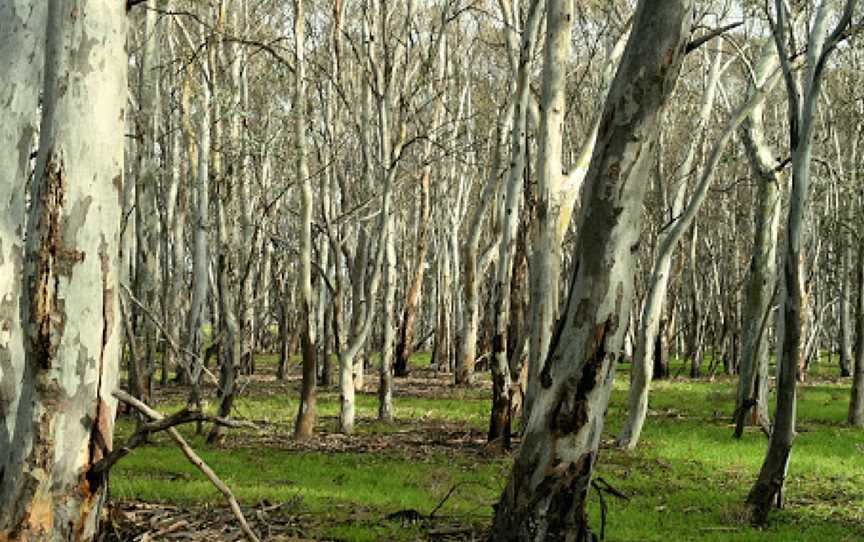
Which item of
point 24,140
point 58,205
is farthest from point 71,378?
point 24,140

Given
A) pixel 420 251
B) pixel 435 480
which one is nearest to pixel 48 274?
pixel 435 480

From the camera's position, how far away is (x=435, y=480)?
38.1ft

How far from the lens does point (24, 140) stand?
5949mm

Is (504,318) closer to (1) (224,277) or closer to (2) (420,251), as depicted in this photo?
(1) (224,277)

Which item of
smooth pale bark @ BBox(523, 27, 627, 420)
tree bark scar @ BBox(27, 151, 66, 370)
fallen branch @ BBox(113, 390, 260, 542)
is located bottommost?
fallen branch @ BBox(113, 390, 260, 542)

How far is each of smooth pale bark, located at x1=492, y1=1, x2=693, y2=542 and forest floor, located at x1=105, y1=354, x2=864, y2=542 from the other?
40.3 inches

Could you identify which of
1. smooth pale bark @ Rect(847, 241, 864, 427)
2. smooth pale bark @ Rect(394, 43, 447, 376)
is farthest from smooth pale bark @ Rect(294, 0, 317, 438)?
smooth pale bark @ Rect(394, 43, 447, 376)

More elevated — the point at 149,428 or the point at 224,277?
the point at 224,277

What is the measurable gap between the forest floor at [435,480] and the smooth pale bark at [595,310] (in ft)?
3.36

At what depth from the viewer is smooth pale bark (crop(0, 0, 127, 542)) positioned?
15.9 feet

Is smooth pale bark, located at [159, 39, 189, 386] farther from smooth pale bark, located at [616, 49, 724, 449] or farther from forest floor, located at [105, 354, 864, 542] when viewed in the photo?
smooth pale bark, located at [616, 49, 724, 449]

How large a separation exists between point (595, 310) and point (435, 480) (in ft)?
18.0

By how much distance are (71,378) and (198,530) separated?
2.22 m

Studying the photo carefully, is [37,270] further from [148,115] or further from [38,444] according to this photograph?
[148,115]
